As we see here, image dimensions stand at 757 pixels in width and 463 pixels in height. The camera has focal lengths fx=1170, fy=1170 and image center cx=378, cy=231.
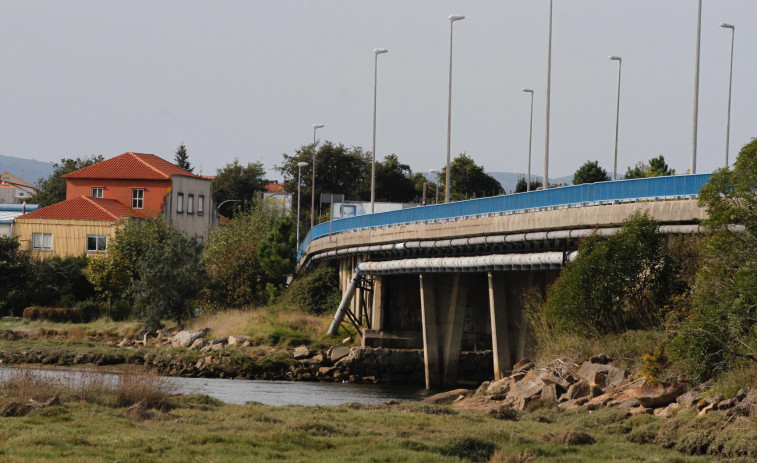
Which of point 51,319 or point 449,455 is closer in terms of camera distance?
point 449,455

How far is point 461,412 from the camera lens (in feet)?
83.9

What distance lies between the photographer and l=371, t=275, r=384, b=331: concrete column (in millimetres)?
53844

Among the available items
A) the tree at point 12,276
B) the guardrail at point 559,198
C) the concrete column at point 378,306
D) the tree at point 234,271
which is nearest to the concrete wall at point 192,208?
the tree at point 234,271

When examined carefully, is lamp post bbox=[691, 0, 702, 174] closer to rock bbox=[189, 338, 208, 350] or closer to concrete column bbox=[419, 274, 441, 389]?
concrete column bbox=[419, 274, 441, 389]

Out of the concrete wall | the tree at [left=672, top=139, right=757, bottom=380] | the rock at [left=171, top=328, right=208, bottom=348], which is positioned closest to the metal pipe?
the rock at [left=171, top=328, right=208, bottom=348]

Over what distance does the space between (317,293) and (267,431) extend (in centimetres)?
4130

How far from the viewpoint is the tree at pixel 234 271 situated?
218 ft

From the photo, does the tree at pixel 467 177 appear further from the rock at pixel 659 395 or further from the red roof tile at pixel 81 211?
the rock at pixel 659 395

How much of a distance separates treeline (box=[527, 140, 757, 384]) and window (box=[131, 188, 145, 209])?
49898 millimetres

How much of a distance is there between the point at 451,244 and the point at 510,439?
76.6 feet

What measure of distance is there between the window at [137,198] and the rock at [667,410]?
2478 inches

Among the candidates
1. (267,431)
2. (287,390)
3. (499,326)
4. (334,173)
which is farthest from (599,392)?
(334,173)

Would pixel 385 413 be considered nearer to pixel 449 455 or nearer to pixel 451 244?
pixel 449 455

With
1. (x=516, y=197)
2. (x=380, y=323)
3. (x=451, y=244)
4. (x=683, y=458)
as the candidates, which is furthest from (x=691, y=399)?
(x=380, y=323)
